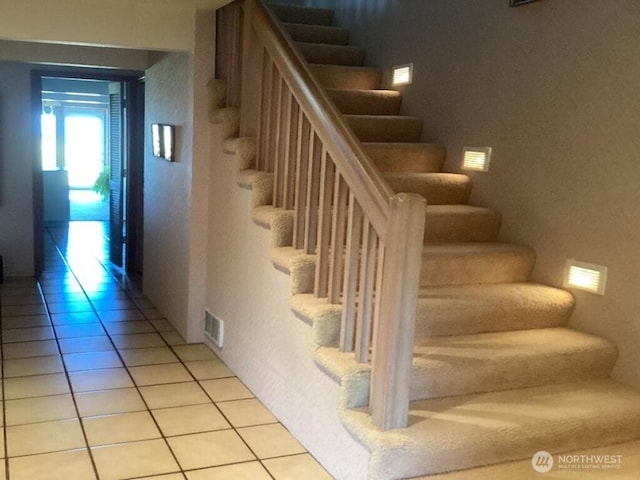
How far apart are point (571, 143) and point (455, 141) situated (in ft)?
2.90

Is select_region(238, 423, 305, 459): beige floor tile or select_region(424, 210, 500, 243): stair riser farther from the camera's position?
select_region(424, 210, 500, 243): stair riser

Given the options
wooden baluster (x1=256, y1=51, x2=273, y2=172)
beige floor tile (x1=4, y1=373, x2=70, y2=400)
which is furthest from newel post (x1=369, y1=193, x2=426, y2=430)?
beige floor tile (x1=4, y1=373, x2=70, y2=400)

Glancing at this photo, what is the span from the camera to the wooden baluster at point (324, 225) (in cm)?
262

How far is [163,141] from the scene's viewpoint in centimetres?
451

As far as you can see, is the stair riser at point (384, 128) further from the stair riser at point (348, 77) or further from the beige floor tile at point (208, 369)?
the beige floor tile at point (208, 369)

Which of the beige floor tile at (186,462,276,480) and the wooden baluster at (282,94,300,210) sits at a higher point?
the wooden baluster at (282,94,300,210)

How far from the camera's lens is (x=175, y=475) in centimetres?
260

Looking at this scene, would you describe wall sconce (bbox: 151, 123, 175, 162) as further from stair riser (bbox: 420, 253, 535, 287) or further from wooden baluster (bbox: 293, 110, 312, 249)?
stair riser (bbox: 420, 253, 535, 287)

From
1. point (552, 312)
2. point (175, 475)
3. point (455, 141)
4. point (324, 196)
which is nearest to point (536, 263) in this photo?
point (552, 312)

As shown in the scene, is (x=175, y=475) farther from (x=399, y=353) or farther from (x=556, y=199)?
(x=556, y=199)

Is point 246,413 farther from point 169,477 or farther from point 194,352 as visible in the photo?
point 194,352

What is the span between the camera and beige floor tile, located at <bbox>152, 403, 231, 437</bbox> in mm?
3016

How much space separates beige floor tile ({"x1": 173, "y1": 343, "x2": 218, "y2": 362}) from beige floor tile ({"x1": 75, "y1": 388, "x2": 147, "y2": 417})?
60 centimetres

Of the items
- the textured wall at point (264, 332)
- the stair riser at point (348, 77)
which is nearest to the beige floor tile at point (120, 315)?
the textured wall at point (264, 332)
